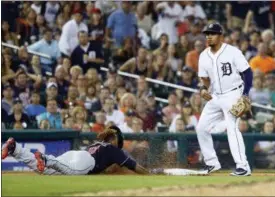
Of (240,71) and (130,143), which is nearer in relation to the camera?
(240,71)

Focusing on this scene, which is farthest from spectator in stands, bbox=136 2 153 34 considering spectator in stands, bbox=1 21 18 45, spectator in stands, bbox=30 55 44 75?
spectator in stands, bbox=30 55 44 75

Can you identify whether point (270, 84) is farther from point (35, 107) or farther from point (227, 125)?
point (227, 125)

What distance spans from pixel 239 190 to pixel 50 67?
8.93 m

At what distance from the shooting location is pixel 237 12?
22453 millimetres

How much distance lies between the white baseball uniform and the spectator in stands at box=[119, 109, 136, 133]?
3636 millimetres

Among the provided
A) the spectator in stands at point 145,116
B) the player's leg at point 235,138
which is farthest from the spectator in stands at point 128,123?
the player's leg at point 235,138

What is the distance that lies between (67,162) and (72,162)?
6 centimetres

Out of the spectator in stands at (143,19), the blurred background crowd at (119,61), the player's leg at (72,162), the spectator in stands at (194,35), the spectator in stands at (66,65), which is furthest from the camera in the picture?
the spectator in stands at (143,19)

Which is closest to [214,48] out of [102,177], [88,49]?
[102,177]

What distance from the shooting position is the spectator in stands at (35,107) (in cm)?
1741

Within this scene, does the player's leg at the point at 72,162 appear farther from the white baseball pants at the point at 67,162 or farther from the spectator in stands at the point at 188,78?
the spectator in stands at the point at 188,78

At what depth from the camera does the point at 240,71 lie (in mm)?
13375

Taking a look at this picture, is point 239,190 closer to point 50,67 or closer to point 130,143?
point 130,143

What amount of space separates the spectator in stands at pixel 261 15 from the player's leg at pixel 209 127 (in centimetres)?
856
